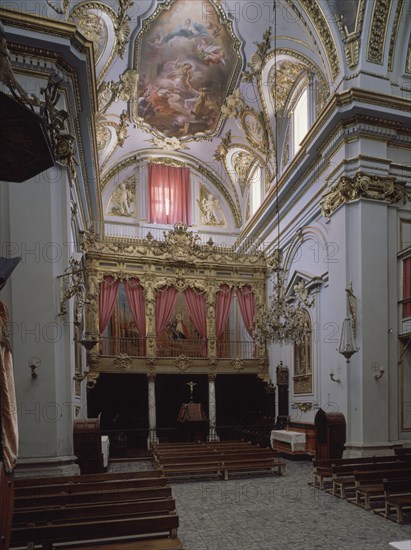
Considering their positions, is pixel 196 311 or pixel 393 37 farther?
pixel 196 311

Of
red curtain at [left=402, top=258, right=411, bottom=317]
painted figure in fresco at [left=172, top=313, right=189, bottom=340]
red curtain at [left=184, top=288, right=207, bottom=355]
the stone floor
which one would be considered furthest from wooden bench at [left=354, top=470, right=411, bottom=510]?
painted figure in fresco at [left=172, top=313, right=189, bottom=340]

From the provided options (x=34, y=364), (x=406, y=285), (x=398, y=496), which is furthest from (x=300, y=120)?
(x=398, y=496)

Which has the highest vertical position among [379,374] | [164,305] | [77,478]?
[164,305]

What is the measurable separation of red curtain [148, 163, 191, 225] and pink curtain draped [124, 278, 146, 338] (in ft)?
14.4

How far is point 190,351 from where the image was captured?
617 inches

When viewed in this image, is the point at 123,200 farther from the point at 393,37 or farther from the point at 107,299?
the point at 393,37

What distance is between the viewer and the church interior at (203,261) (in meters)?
6.48

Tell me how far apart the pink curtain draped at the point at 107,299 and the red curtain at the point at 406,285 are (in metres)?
8.39

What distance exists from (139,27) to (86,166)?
395 cm

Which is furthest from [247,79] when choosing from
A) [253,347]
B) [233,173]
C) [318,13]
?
[253,347]

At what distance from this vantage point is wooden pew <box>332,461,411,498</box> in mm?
7733

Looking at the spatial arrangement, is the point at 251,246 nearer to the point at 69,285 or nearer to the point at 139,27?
the point at 139,27

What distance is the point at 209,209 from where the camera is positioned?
19859mm

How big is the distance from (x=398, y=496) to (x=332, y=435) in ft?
11.4
